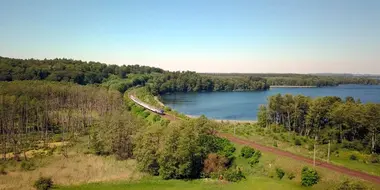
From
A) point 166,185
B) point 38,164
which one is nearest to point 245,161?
point 166,185

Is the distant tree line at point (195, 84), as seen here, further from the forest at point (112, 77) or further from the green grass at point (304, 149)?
the green grass at point (304, 149)

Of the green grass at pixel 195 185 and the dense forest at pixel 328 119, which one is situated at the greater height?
the dense forest at pixel 328 119

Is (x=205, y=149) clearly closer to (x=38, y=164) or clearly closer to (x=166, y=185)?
(x=166, y=185)

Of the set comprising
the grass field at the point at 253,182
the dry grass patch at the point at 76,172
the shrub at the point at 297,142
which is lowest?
the dry grass patch at the point at 76,172

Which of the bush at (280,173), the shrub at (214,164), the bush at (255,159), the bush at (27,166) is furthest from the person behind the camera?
the bush at (27,166)

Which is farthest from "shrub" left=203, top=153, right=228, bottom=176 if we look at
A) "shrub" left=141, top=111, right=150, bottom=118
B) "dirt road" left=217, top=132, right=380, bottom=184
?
"shrub" left=141, top=111, right=150, bottom=118

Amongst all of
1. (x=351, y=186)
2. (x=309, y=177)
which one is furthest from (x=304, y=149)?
(x=351, y=186)

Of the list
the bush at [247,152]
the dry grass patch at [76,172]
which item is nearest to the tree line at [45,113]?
the dry grass patch at [76,172]

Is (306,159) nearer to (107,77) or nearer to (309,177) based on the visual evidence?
(309,177)
